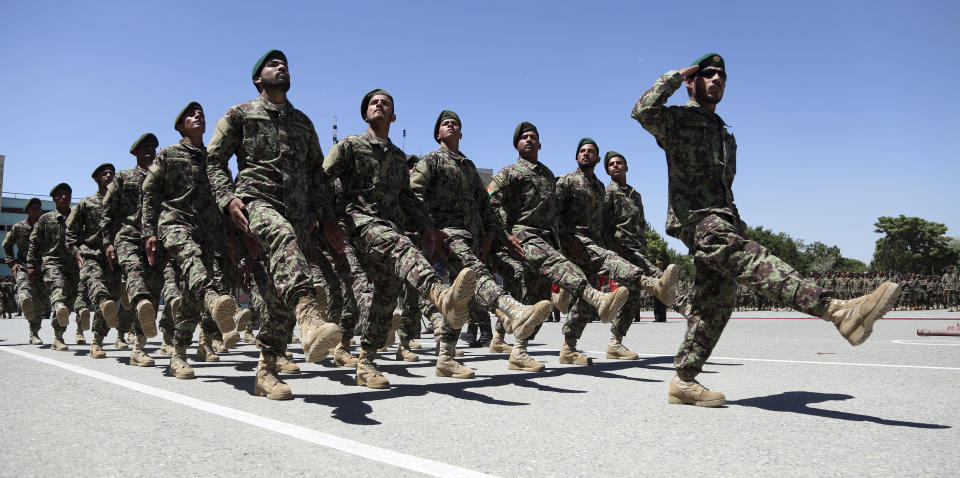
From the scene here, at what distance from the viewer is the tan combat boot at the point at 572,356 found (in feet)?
23.5

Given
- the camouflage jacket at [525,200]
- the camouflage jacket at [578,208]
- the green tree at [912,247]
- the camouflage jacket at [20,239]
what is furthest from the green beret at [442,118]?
the green tree at [912,247]

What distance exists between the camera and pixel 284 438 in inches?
134

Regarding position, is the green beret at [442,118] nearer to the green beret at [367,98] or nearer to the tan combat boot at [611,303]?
the green beret at [367,98]

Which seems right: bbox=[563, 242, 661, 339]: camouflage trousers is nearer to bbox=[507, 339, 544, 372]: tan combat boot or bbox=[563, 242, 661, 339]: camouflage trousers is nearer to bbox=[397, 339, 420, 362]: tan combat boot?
bbox=[507, 339, 544, 372]: tan combat boot

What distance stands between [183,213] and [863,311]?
19.8ft

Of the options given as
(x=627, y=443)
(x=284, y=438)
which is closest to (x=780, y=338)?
(x=627, y=443)

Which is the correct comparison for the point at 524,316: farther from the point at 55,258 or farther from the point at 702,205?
the point at 55,258

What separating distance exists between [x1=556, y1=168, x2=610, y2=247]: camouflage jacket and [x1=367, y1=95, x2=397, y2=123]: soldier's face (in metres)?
2.50

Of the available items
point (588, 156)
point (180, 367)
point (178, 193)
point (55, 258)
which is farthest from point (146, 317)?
point (588, 156)

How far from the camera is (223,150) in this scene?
504 cm

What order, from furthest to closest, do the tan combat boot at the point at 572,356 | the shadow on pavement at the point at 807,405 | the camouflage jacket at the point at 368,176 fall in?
the tan combat boot at the point at 572,356 → the camouflage jacket at the point at 368,176 → the shadow on pavement at the point at 807,405

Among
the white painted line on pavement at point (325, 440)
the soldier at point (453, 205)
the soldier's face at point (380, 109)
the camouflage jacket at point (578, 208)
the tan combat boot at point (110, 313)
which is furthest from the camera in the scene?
the tan combat boot at point (110, 313)

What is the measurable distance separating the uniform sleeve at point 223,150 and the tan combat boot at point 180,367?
6.85ft

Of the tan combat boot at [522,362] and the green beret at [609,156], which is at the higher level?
the green beret at [609,156]
